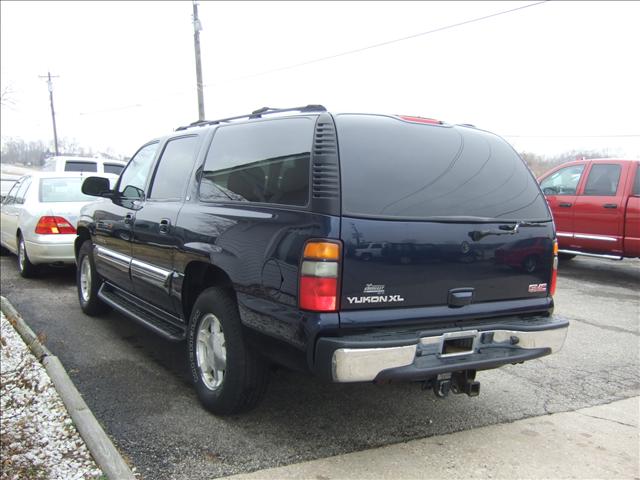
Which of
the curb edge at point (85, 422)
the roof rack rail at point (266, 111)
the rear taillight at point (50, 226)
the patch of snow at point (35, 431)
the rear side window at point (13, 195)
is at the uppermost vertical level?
the roof rack rail at point (266, 111)

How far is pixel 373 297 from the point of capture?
2908mm

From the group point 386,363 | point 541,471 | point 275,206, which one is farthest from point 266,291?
point 541,471

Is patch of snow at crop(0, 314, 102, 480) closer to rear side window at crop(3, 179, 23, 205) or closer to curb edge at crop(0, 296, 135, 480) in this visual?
curb edge at crop(0, 296, 135, 480)

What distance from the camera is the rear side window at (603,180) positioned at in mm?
8680

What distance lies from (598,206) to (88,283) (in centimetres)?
755

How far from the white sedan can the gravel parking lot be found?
1614 mm

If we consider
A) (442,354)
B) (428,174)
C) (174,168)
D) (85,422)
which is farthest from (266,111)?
(85,422)

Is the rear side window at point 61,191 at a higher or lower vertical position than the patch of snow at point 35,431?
higher

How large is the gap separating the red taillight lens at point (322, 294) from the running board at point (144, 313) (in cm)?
163

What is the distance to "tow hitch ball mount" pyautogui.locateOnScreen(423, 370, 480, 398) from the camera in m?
3.21

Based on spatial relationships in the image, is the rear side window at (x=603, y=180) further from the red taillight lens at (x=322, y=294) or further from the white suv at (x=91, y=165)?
the white suv at (x=91, y=165)

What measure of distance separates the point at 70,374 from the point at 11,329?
1479 millimetres

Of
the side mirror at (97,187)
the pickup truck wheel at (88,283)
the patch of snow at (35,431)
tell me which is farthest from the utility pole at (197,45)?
the patch of snow at (35,431)

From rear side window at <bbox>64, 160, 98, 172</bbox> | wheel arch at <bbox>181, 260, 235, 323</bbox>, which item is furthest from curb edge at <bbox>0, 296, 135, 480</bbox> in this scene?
rear side window at <bbox>64, 160, 98, 172</bbox>
